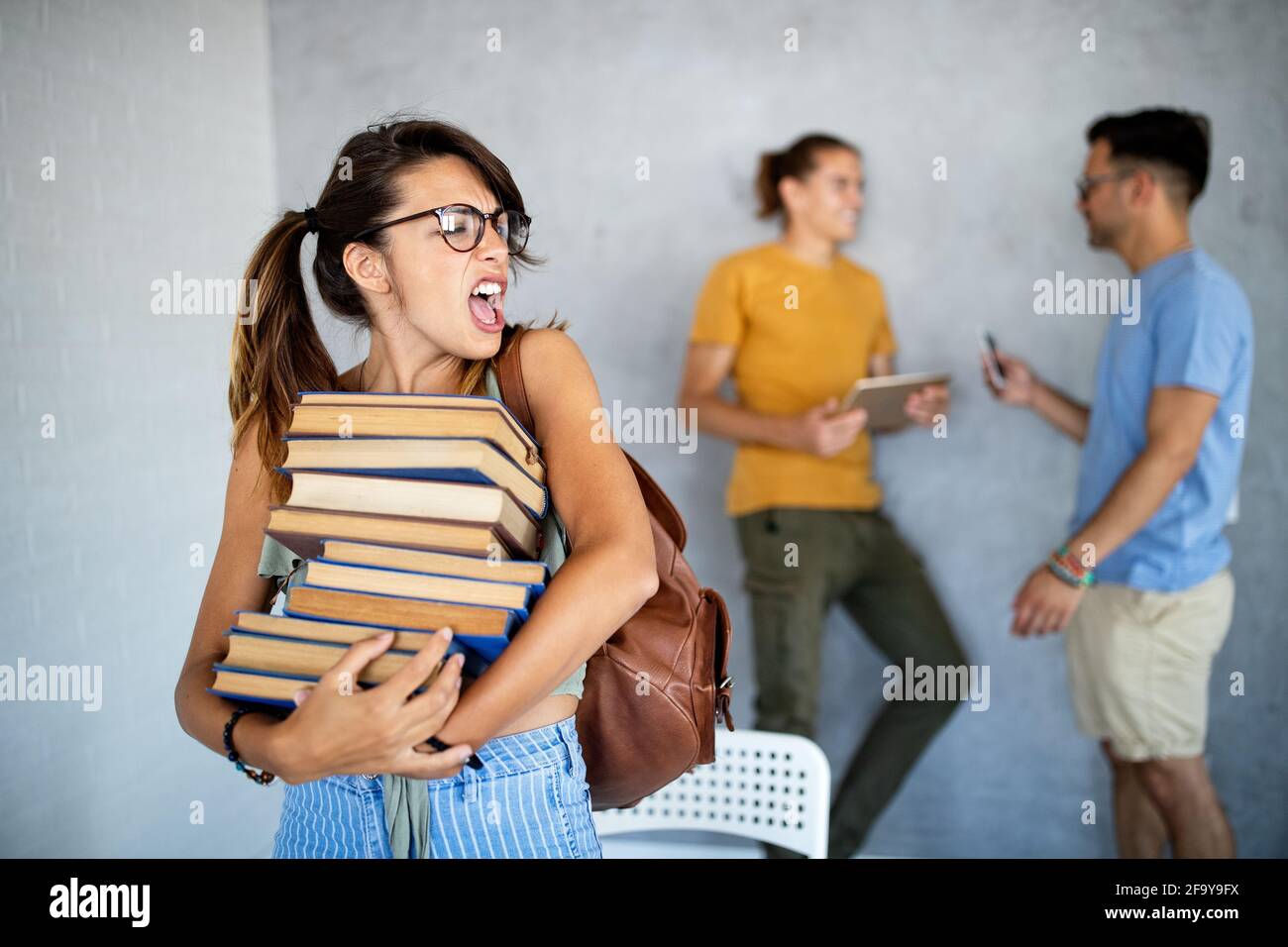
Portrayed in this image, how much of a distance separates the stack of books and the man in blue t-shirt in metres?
1.79

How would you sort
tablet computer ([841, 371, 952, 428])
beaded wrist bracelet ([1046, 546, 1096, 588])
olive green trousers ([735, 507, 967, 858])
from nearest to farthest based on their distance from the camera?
beaded wrist bracelet ([1046, 546, 1096, 588]), tablet computer ([841, 371, 952, 428]), olive green trousers ([735, 507, 967, 858])

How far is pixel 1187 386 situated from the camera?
2.35 m

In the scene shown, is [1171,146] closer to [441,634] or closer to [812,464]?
[812,464]

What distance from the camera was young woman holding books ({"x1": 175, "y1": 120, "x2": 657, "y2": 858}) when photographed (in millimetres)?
1057

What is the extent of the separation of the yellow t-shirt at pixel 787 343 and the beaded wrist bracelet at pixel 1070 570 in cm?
59

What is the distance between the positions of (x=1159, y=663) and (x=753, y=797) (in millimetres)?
1159

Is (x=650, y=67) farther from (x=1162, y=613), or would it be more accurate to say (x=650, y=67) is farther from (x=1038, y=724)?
(x=1038, y=724)

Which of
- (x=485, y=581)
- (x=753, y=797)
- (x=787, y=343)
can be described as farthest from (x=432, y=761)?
(x=787, y=343)

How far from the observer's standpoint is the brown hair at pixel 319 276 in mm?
1249

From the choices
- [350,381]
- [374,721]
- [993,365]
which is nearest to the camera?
[374,721]

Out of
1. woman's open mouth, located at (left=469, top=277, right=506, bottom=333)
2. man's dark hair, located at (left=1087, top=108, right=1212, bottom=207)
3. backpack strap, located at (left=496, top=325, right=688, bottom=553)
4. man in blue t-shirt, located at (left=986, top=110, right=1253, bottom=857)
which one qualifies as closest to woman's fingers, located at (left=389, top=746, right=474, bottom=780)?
backpack strap, located at (left=496, top=325, right=688, bottom=553)

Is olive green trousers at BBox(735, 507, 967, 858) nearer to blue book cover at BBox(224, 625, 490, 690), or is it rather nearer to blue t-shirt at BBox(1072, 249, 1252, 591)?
blue t-shirt at BBox(1072, 249, 1252, 591)

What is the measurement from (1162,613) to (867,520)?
2.60 ft
